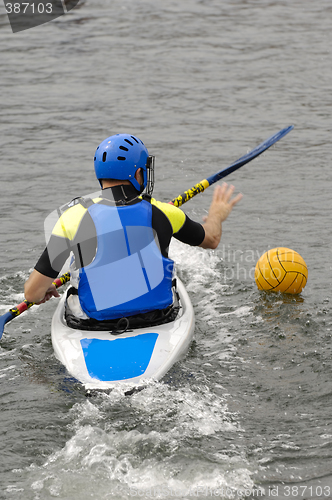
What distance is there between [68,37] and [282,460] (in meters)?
17.9

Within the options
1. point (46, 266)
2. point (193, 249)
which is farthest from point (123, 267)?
point (193, 249)

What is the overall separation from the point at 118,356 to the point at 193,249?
3630 millimetres

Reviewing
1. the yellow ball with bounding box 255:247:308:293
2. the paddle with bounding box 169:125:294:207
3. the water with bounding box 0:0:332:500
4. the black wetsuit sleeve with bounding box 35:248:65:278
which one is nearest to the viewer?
the water with bounding box 0:0:332:500

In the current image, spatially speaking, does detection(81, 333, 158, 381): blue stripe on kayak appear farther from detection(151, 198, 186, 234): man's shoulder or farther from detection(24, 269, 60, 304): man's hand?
detection(151, 198, 186, 234): man's shoulder

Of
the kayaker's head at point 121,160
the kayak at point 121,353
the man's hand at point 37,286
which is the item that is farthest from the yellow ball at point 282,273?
the man's hand at point 37,286

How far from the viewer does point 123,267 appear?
4.84 meters

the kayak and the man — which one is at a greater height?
the man

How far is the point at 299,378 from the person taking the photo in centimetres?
521

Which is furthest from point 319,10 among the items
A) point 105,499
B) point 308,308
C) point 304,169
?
point 105,499

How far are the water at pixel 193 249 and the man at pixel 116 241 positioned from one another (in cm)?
67

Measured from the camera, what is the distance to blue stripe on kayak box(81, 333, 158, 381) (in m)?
4.71

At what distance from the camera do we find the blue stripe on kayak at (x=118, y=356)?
15.4 feet

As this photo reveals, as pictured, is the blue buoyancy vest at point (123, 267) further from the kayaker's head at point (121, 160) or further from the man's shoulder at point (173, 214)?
the kayaker's head at point (121, 160)

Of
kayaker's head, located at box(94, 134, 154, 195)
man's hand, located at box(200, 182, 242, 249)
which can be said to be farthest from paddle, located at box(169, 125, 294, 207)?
kayaker's head, located at box(94, 134, 154, 195)
